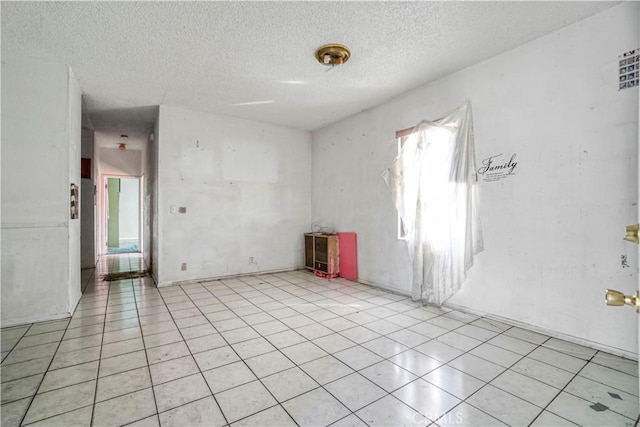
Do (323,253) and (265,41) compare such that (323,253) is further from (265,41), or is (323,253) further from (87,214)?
(87,214)

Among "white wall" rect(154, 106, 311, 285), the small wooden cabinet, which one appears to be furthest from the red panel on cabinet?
"white wall" rect(154, 106, 311, 285)

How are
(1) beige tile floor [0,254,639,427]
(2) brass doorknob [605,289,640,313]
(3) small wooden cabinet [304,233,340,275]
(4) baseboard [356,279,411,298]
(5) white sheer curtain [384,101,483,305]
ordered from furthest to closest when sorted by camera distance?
(3) small wooden cabinet [304,233,340,275] < (4) baseboard [356,279,411,298] < (5) white sheer curtain [384,101,483,305] < (1) beige tile floor [0,254,639,427] < (2) brass doorknob [605,289,640,313]

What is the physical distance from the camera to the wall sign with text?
2947 mm

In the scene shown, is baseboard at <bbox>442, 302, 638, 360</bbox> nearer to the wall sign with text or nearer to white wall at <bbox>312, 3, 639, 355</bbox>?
white wall at <bbox>312, 3, 639, 355</bbox>

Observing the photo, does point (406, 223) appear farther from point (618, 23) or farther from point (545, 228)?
point (618, 23)

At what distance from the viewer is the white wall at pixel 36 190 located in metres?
3.03

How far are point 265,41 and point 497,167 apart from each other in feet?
8.67

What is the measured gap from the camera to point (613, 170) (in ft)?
7.74

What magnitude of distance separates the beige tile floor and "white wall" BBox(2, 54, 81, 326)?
33 centimetres

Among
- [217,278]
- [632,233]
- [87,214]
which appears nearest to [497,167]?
[632,233]

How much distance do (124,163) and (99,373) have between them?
7662mm

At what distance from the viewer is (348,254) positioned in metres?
5.05

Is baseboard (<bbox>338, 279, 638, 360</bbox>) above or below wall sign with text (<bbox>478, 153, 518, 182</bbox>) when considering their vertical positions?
below

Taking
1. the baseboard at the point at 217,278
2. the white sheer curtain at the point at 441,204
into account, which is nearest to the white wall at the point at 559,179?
the white sheer curtain at the point at 441,204
